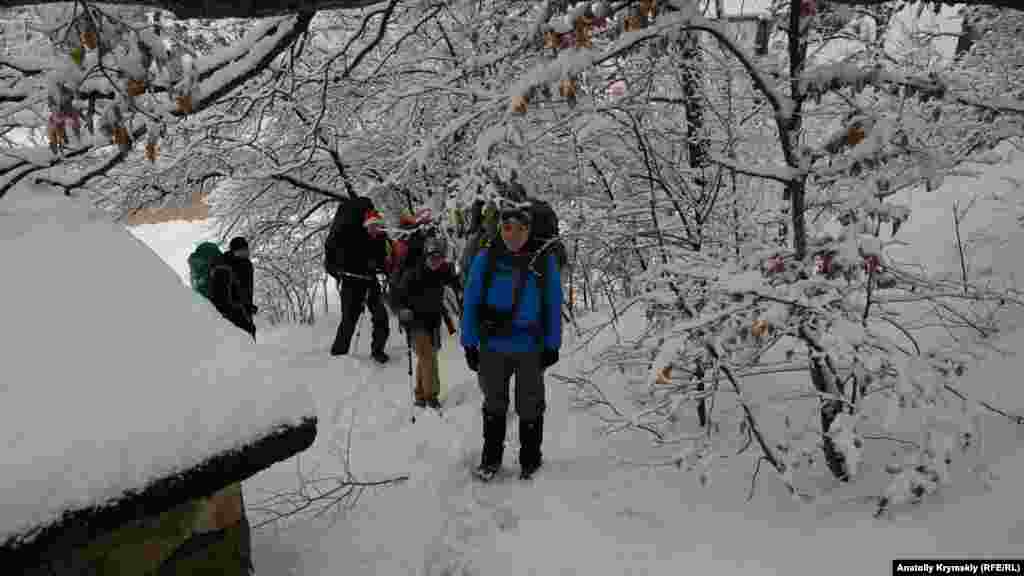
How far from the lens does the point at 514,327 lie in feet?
11.2

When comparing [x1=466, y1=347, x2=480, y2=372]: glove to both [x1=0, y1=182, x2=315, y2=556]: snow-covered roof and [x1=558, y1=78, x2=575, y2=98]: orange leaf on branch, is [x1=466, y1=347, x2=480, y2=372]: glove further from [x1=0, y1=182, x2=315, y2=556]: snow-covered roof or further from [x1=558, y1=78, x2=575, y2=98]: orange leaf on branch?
[x1=558, y1=78, x2=575, y2=98]: orange leaf on branch

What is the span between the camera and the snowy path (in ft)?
7.52

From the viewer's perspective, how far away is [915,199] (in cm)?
795

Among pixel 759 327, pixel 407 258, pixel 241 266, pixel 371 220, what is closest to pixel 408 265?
pixel 407 258

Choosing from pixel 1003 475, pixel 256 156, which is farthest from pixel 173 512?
pixel 256 156

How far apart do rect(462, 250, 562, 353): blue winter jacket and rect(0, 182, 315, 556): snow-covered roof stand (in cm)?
140

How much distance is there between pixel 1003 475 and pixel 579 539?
180 centimetres

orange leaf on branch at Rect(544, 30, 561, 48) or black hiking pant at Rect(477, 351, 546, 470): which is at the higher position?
orange leaf on branch at Rect(544, 30, 561, 48)

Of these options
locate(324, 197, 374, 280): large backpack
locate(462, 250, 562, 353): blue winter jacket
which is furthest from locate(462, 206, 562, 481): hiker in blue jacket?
locate(324, 197, 374, 280): large backpack

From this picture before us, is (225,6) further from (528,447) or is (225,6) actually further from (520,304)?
(528,447)

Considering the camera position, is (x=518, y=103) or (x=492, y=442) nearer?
(x=518, y=103)

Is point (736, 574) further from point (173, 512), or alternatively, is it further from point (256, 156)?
point (256, 156)

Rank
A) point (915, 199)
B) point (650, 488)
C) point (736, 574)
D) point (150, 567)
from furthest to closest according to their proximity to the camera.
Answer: point (915, 199) < point (650, 488) < point (736, 574) < point (150, 567)

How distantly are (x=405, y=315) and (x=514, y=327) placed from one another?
172 cm
